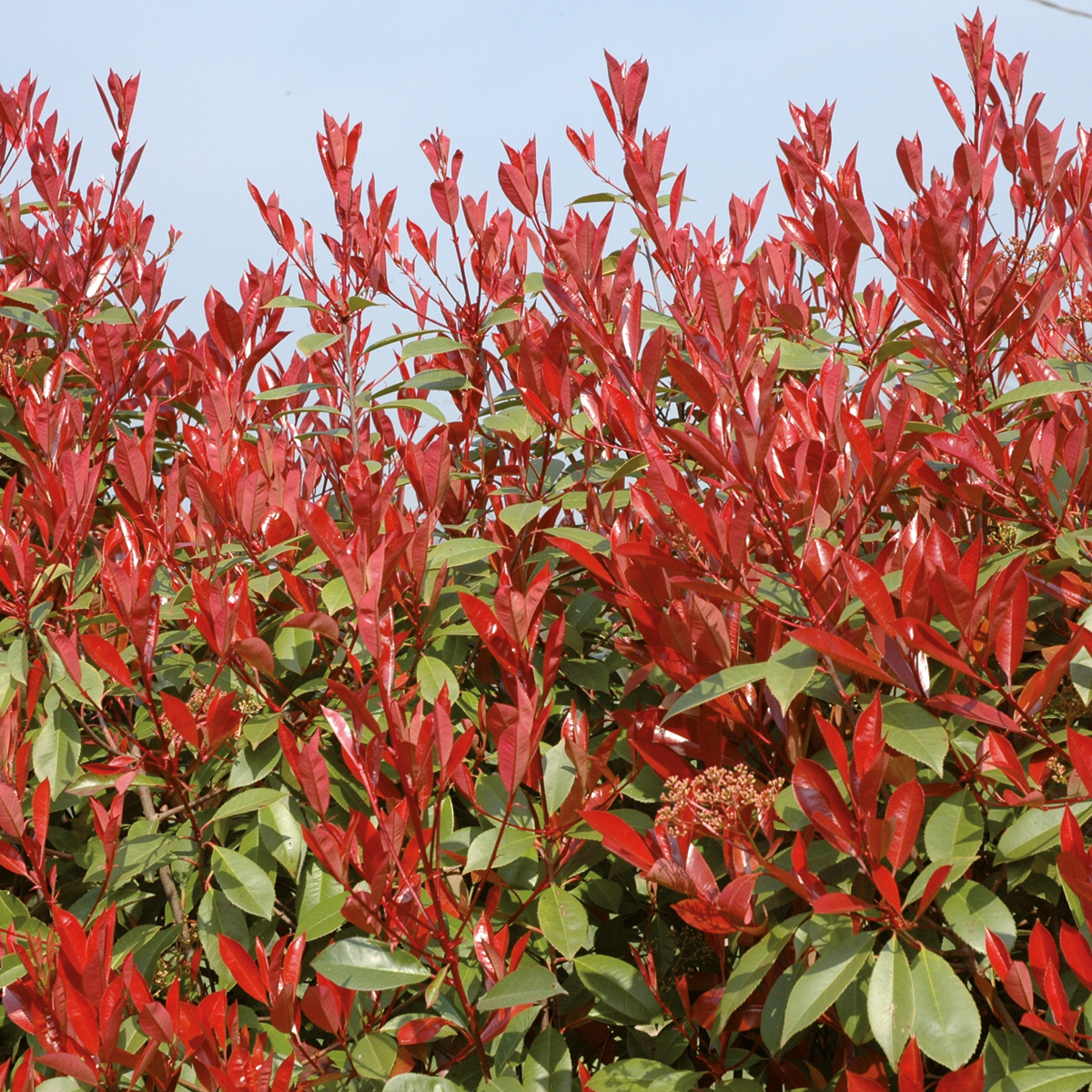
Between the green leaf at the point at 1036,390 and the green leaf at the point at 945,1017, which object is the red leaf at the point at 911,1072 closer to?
the green leaf at the point at 945,1017

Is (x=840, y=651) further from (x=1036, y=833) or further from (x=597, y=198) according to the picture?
(x=597, y=198)

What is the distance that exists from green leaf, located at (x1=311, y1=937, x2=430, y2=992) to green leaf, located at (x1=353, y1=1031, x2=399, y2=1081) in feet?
0.37

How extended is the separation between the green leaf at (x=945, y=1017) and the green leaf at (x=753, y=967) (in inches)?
6.8

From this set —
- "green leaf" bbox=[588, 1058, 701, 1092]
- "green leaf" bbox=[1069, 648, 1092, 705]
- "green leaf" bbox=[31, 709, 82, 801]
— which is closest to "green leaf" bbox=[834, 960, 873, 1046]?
"green leaf" bbox=[588, 1058, 701, 1092]

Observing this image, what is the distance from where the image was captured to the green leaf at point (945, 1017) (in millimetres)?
1229

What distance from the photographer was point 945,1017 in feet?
4.07

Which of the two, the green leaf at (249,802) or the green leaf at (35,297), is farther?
the green leaf at (35,297)

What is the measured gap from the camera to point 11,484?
2238mm

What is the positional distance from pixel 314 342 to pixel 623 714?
1283 millimetres

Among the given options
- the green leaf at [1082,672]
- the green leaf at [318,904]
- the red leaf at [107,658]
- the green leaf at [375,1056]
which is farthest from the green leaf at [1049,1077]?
the red leaf at [107,658]

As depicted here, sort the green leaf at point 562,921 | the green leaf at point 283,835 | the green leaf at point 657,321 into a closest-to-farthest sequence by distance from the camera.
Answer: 1. the green leaf at point 562,921
2. the green leaf at point 283,835
3. the green leaf at point 657,321

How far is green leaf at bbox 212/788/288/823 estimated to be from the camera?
67.6 inches

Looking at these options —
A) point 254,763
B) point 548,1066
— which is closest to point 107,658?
point 254,763

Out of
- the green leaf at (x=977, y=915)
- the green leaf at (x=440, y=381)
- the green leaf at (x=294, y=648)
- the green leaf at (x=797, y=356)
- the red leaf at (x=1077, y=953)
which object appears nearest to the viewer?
the red leaf at (x=1077, y=953)
